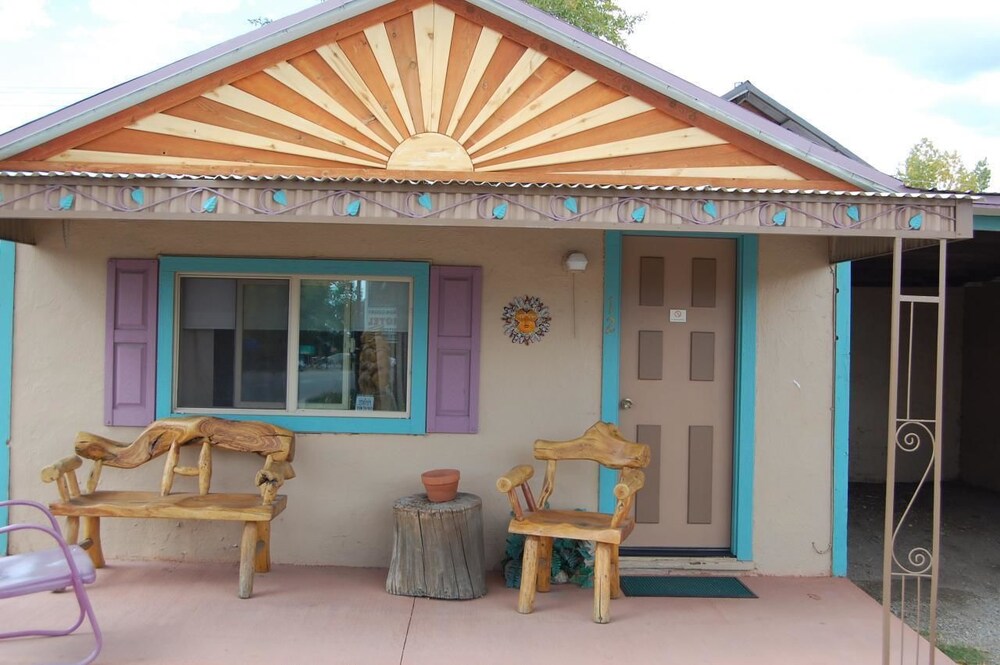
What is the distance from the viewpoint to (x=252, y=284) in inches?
210

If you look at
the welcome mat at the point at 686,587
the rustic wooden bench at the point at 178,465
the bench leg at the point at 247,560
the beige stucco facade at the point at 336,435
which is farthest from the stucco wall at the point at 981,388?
the bench leg at the point at 247,560

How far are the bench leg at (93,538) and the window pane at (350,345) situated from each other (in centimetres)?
142

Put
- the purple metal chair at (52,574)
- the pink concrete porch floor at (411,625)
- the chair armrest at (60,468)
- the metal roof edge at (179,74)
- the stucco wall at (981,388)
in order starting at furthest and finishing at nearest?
the stucco wall at (981,388)
the chair armrest at (60,468)
the metal roof edge at (179,74)
the pink concrete porch floor at (411,625)
the purple metal chair at (52,574)

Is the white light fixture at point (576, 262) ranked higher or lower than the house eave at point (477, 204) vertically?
lower

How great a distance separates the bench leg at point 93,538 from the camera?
4949 millimetres

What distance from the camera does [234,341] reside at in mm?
5355

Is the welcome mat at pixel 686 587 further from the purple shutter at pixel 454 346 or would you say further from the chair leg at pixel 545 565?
the purple shutter at pixel 454 346

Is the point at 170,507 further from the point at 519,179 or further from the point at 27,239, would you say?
the point at 519,179

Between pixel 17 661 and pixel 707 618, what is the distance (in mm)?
3479

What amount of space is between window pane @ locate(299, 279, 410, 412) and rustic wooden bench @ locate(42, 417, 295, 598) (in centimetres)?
44

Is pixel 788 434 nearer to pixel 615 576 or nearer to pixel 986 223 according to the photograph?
pixel 615 576

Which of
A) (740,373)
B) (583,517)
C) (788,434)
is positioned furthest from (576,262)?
(788,434)

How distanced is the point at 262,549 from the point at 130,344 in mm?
1572

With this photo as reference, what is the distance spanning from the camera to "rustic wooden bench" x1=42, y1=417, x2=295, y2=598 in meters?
4.75
